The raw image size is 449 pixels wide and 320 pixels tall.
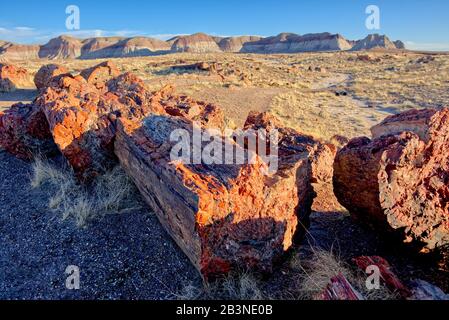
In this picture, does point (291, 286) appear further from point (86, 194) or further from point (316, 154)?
point (86, 194)

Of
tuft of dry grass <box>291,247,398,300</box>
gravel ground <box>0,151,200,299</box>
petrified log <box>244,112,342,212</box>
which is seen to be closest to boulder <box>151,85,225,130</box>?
petrified log <box>244,112,342,212</box>

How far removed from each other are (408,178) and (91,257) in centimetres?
366

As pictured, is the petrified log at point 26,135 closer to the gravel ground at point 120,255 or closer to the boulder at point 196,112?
the gravel ground at point 120,255

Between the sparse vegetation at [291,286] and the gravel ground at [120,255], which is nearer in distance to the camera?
the sparse vegetation at [291,286]

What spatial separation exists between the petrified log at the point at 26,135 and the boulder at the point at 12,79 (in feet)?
39.2

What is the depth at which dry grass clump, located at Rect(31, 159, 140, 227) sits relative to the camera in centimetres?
459

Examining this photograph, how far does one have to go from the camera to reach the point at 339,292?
2885mm

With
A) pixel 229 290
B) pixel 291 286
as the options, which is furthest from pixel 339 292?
pixel 229 290

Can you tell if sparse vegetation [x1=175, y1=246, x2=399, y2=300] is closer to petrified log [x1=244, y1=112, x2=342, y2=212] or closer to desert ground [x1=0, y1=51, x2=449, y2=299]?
desert ground [x1=0, y1=51, x2=449, y2=299]

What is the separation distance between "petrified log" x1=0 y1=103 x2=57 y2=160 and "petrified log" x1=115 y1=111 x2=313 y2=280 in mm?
3060

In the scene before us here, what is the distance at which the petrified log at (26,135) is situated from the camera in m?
6.20

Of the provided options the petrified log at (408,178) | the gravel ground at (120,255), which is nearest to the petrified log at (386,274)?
the gravel ground at (120,255)

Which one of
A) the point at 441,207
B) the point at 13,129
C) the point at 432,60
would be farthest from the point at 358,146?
the point at 432,60
